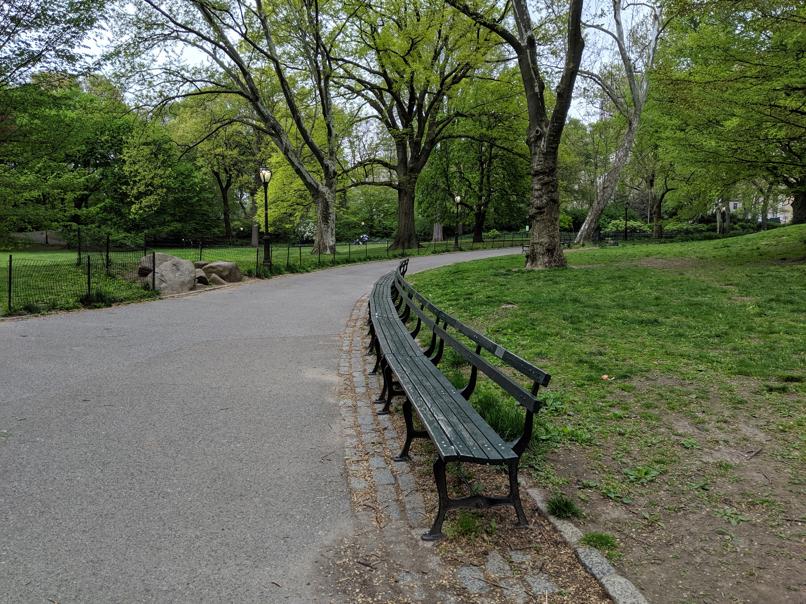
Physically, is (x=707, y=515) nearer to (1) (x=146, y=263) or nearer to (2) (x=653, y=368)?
(2) (x=653, y=368)

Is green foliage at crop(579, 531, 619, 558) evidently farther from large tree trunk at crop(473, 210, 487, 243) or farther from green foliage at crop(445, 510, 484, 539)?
large tree trunk at crop(473, 210, 487, 243)

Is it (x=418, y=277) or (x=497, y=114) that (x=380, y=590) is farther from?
(x=497, y=114)

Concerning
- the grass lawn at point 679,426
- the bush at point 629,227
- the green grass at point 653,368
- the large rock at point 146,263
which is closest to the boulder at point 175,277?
the large rock at point 146,263

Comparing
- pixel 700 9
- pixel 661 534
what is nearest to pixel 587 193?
pixel 700 9

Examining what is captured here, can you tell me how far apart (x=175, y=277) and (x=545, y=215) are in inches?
373

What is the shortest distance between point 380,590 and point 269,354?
512 centimetres

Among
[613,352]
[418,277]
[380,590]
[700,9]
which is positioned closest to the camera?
[380,590]

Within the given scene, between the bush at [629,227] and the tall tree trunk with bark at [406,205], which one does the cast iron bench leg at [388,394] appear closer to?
the tall tree trunk with bark at [406,205]

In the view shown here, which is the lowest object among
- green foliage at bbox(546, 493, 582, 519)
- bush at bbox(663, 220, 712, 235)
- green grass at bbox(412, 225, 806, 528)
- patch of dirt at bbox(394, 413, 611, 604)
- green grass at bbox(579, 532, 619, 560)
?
patch of dirt at bbox(394, 413, 611, 604)

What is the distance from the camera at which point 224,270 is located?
A: 15.5m

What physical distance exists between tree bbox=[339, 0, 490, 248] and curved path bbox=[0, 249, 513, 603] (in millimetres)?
15262

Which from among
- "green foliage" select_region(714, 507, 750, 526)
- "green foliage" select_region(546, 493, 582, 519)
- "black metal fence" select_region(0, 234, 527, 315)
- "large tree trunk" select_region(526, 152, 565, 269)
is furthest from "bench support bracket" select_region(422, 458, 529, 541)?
"large tree trunk" select_region(526, 152, 565, 269)

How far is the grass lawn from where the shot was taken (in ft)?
8.61

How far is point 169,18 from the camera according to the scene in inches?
697
